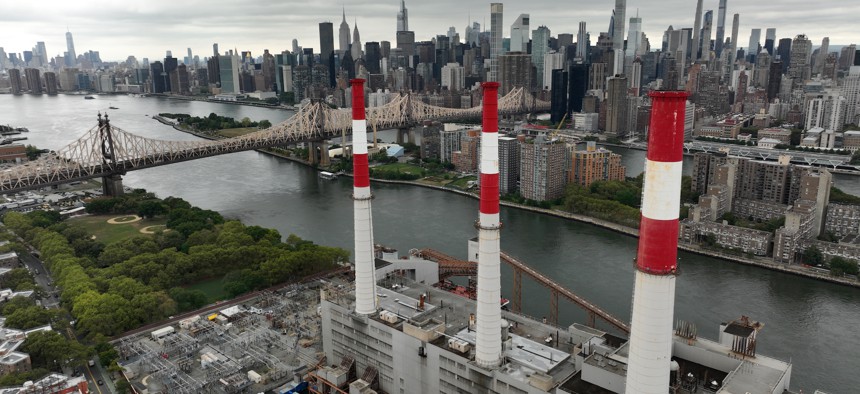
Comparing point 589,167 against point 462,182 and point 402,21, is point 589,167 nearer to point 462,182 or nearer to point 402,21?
point 462,182

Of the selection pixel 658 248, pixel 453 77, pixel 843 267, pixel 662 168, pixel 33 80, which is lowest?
pixel 843 267

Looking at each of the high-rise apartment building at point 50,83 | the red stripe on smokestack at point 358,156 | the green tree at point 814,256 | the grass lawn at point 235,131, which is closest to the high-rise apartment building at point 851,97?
the green tree at point 814,256

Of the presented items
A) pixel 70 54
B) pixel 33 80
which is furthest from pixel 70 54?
pixel 33 80

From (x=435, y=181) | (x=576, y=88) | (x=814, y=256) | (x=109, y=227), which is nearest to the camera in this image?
(x=814, y=256)

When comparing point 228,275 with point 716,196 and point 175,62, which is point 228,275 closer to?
point 716,196

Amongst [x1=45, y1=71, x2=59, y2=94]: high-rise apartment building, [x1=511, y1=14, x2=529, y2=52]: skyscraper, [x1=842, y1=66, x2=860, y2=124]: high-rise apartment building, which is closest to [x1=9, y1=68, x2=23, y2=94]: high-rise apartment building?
[x1=45, y1=71, x2=59, y2=94]: high-rise apartment building

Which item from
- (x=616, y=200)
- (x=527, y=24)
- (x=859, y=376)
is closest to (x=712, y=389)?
(x=859, y=376)

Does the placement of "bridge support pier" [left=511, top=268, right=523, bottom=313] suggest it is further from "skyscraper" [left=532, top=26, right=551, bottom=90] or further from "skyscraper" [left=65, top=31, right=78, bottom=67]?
"skyscraper" [left=65, top=31, right=78, bottom=67]

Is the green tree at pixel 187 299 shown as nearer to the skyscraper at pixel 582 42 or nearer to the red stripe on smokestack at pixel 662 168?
the red stripe on smokestack at pixel 662 168

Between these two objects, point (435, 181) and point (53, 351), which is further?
point (435, 181)
